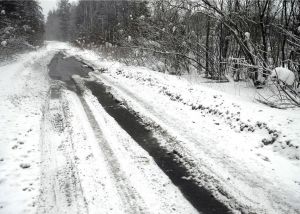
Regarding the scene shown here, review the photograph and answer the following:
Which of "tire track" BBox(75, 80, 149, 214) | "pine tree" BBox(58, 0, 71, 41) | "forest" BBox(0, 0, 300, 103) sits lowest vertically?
"tire track" BBox(75, 80, 149, 214)

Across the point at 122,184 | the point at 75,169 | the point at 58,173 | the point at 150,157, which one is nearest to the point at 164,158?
the point at 150,157

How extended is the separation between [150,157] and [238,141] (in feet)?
6.39

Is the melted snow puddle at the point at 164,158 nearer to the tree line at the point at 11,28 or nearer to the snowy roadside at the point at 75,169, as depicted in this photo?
the snowy roadside at the point at 75,169

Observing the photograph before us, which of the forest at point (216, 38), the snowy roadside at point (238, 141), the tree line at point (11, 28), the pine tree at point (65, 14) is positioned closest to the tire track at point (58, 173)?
the snowy roadside at point (238, 141)

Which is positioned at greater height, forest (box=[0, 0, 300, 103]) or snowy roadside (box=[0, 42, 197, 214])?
forest (box=[0, 0, 300, 103])

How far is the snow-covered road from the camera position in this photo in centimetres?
383

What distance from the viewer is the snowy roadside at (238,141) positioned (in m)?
4.00

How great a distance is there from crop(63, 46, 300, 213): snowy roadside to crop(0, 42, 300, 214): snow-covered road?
17 mm

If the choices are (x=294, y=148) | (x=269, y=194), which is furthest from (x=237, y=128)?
(x=269, y=194)

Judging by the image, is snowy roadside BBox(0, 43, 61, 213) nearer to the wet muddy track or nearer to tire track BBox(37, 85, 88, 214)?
tire track BBox(37, 85, 88, 214)

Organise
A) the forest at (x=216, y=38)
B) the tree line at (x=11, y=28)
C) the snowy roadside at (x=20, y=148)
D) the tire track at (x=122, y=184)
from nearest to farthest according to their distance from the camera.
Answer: the tire track at (x=122, y=184) → the snowy roadside at (x=20, y=148) → the forest at (x=216, y=38) → the tree line at (x=11, y=28)

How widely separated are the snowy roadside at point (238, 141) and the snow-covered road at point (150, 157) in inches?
0.7

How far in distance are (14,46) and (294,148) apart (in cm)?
2855

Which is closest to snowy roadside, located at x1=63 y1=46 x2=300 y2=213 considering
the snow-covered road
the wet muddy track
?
the snow-covered road
